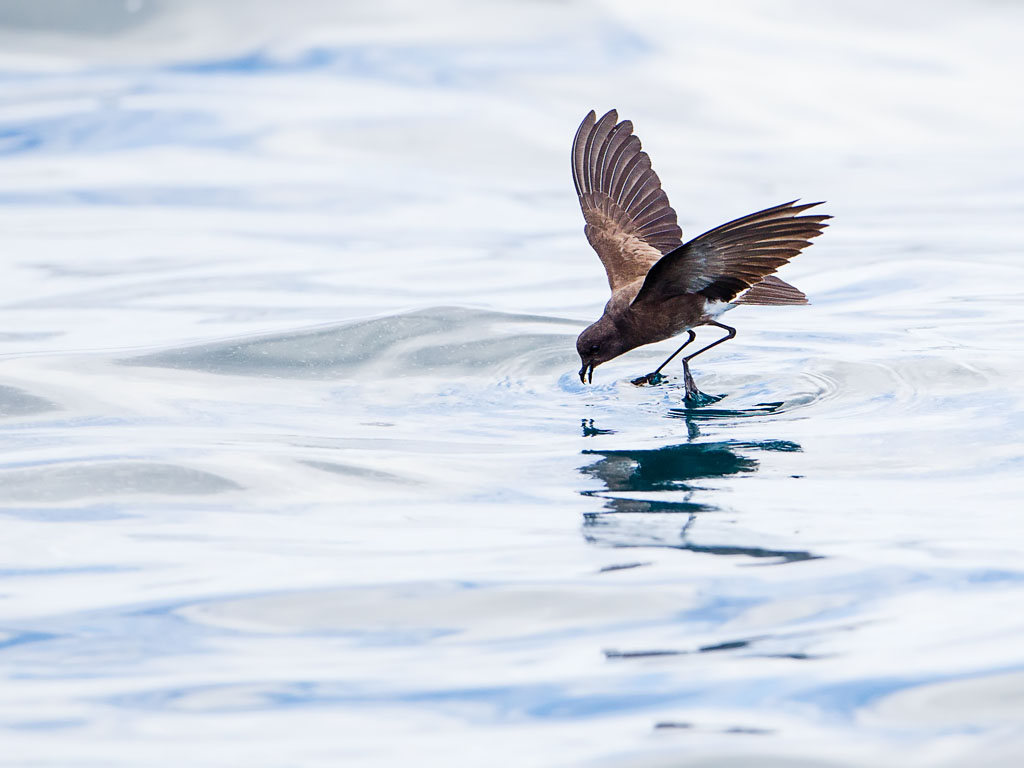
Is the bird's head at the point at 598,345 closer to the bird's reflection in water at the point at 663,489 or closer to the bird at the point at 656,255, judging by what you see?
the bird at the point at 656,255

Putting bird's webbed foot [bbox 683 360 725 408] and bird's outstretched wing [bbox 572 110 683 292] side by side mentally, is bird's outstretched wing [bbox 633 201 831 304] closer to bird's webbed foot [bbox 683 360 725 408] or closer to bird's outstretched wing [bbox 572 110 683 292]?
bird's webbed foot [bbox 683 360 725 408]

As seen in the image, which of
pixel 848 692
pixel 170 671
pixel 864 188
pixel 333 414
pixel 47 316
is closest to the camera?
pixel 848 692

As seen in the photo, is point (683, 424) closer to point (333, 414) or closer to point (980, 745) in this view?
point (333, 414)

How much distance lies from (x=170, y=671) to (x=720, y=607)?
141 cm

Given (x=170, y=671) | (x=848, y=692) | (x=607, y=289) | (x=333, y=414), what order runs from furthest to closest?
(x=607, y=289) → (x=333, y=414) → (x=170, y=671) → (x=848, y=692)

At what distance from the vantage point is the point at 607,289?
10.2 m

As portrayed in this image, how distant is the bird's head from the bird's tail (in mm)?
624

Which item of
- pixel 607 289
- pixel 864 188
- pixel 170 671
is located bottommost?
pixel 170 671

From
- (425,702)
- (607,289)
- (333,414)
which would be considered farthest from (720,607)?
(607,289)

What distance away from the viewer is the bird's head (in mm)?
7211

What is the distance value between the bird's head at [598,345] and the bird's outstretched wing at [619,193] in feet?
2.89

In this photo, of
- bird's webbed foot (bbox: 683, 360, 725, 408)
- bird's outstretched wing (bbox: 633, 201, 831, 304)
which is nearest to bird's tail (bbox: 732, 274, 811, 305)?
bird's outstretched wing (bbox: 633, 201, 831, 304)

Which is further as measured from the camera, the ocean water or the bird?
the bird

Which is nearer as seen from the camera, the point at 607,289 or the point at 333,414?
the point at 333,414
